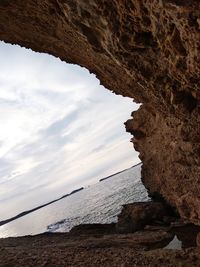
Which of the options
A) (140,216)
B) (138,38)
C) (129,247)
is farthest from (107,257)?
(140,216)

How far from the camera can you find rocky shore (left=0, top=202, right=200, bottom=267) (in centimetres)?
1706

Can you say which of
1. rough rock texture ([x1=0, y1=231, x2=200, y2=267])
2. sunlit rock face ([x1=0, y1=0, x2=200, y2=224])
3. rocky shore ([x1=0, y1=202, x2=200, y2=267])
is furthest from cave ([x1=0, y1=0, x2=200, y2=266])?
rocky shore ([x1=0, y1=202, x2=200, y2=267])

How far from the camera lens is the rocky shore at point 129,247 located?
1706 cm

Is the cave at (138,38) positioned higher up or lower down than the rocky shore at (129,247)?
higher up

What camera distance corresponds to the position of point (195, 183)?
20.1 meters

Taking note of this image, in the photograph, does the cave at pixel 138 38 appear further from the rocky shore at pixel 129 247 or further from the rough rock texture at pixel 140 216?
the rough rock texture at pixel 140 216

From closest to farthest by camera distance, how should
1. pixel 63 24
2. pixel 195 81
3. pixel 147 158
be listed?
pixel 195 81 < pixel 63 24 < pixel 147 158

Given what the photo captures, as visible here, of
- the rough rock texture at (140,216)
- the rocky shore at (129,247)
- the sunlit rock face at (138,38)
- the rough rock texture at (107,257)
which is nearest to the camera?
the sunlit rock face at (138,38)

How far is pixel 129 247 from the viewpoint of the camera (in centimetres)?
2239

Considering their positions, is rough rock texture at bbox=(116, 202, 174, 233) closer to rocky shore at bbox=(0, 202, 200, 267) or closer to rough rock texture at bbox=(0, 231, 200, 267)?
rocky shore at bbox=(0, 202, 200, 267)

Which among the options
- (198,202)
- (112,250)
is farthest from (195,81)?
(112,250)

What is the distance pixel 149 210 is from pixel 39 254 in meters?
18.0

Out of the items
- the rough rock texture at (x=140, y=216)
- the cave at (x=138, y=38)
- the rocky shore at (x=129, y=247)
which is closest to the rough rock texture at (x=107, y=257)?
the rocky shore at (x=129, y=247)

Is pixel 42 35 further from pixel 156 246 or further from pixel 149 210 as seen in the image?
pixel 149 210
